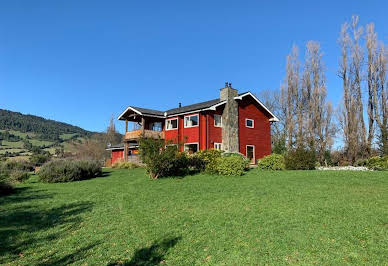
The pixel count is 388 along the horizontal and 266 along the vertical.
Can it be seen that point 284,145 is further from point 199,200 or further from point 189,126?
point 199,200

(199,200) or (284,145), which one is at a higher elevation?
(284,145)

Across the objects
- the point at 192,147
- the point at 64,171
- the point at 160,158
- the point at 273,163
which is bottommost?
the point at 64,171

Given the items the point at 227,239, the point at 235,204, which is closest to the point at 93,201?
the point at 235,204

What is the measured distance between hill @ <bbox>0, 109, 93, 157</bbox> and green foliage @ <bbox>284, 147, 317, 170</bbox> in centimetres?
5758

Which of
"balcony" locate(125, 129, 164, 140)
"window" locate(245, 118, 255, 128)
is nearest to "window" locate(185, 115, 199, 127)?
"balcony" locate(125, 129, 164, 140)

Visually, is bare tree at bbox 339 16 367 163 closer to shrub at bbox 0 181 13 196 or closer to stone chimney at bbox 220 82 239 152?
stone chimney at bbox 220 82 239 152

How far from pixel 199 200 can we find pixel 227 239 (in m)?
3.46

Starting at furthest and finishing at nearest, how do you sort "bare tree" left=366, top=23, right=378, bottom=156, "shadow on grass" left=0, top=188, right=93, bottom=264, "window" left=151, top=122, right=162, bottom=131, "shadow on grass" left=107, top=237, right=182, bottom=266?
"window" left=151, top=122, right=162, bottom=131 → "bare tree" left=366, top=23, right=378, bottom=156 → "shadow on grass" left=0, top=188, right=93, bottom=264 → "shadow on grass" left=107, top=237, right=182, bottom=266

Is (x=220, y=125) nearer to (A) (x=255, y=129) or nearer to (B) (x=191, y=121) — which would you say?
(B) (x=191, y=121)

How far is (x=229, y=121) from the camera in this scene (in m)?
24.2

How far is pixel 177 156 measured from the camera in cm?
1512

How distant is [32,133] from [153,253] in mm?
92798

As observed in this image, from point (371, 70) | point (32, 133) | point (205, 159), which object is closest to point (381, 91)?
point (371, 70)

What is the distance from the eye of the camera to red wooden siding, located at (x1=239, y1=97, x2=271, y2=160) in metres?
25.6
